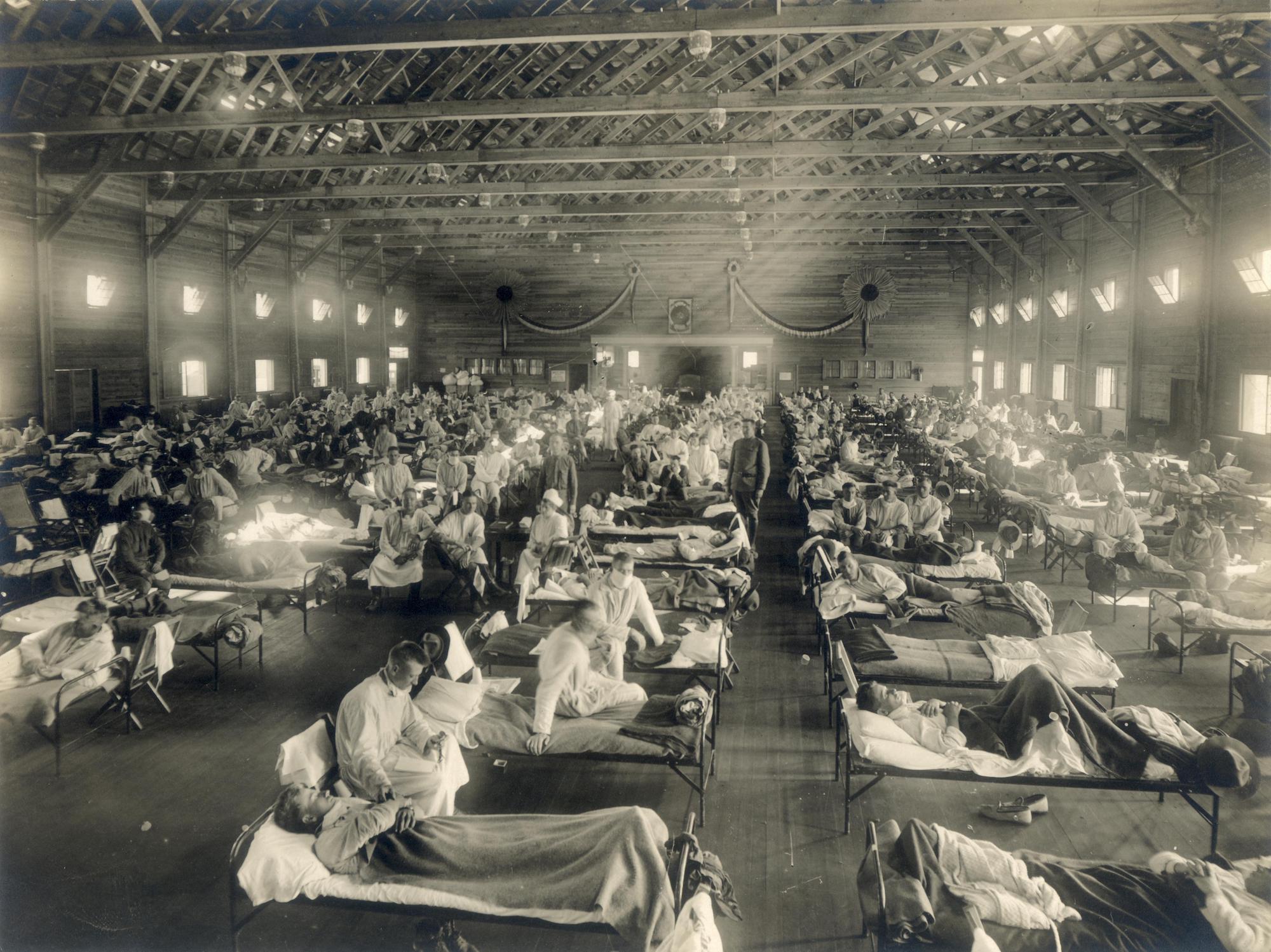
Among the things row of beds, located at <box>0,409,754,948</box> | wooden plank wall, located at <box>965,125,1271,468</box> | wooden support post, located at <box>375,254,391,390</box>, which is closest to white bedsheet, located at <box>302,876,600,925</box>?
row of beds, located at <box>0,409,754,948</box>

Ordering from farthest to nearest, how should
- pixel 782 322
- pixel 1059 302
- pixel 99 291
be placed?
pixel 782 322, pixel 1059 302, pixel 99 291

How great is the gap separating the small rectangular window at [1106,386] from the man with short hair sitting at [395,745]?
61.5 feet

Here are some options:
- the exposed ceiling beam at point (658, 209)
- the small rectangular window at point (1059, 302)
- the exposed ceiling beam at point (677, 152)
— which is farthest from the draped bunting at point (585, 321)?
A: the exposed ceiling beam at point (677, 152)

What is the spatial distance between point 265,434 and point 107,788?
43.6ft

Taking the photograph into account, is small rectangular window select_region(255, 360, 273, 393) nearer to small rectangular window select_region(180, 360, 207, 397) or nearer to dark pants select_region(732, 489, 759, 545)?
small rectangular window select_region(180, 360, 207, 397)

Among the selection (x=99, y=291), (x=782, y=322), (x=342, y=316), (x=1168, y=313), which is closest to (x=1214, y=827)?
(x=1168, y=313)

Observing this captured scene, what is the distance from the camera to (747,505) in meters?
11.4

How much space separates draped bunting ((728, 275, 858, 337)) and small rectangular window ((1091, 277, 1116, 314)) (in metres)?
10.9

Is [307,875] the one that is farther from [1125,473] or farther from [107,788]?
[1125,473]

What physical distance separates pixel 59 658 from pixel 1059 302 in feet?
76.2

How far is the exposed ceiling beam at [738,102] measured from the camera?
1155 centimetres

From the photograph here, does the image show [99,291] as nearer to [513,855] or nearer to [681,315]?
[513,855]

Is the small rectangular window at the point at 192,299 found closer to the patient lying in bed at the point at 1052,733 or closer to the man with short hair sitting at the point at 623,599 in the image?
the man with short hair sitting at the point at 623,599

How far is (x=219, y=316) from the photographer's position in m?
21.3
